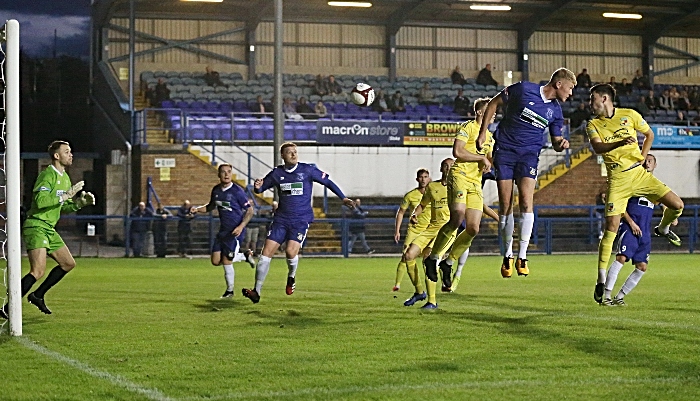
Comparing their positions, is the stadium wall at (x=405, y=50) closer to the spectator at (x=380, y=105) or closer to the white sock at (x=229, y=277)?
the spectator at (x=380, y=105)

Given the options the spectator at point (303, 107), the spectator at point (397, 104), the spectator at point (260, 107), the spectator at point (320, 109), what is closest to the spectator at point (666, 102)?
the spectator at point (397, 104)

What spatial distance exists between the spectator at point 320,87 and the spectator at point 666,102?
12472mm

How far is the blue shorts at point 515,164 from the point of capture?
1145cm

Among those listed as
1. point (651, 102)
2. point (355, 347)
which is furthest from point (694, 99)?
point (355, 347)

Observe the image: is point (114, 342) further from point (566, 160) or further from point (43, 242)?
point (566, 160)

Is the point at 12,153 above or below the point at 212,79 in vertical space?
below

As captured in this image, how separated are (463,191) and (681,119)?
2880cm

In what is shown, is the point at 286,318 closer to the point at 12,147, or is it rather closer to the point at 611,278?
the point at 12,147

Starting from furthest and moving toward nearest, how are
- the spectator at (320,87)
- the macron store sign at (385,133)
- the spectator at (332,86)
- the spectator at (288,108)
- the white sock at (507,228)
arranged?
the spectator at (332,86) → the spectator at (320,87) → the spectator at (288,108) → the macron store sign at (385,133) → the white sock at (507,228)

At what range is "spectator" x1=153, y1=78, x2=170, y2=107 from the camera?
35969mm

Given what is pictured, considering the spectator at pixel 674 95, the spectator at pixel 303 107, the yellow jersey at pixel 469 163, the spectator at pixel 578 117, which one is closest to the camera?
the yellow jersey at pixel 469 163

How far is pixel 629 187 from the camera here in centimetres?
1195

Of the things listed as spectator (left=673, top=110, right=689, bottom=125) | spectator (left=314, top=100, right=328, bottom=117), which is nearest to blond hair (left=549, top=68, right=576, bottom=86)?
spectator (left=314, top=100, right=328, bottom=117)

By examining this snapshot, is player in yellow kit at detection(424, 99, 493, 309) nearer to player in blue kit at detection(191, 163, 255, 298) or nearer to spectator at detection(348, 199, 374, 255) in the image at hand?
player in blue kit at detection(191, 163, 255, 298)
